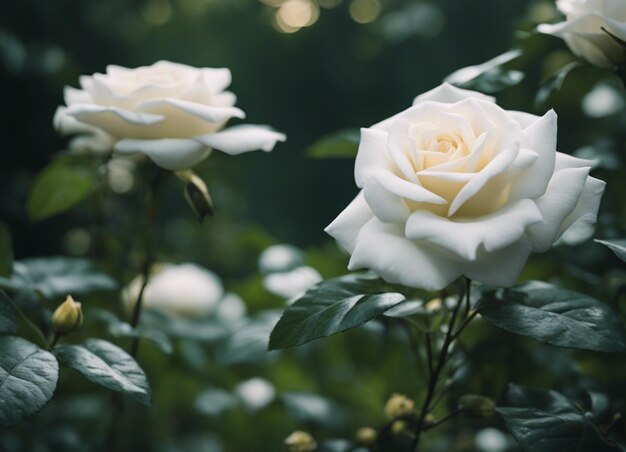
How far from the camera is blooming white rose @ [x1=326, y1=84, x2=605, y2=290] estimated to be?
0.42 meters

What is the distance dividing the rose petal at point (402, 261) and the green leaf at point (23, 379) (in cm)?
23

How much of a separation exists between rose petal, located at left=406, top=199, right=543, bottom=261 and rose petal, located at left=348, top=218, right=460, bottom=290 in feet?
0.05

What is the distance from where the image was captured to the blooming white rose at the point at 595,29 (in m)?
0.54

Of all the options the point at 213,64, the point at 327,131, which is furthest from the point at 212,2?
the point at 327,131

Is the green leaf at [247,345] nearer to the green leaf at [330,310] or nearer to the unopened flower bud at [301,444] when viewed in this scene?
the unopened flower bud at [301,444]

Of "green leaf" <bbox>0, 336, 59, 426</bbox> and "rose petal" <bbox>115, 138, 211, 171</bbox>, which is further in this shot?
"rose petal" <bbox>115, 138, 211, 171</bbox>

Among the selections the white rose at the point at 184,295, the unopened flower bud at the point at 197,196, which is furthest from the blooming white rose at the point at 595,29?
the white rose at the point at 184,295

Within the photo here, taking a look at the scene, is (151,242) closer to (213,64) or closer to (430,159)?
(430,159)

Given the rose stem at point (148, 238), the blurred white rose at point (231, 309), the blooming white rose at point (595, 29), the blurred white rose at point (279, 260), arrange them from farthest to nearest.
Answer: the blurred white rose at point (231, 309)
the blurred white rose at point (279, 260)
the rose stem at point (148, 238)
the blooming white rose at point (595, 29)

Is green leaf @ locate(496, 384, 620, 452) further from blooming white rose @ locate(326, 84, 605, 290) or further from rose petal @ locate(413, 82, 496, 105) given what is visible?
rose petal @ locate(413, 82, 496, 105)

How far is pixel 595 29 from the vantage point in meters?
0.56

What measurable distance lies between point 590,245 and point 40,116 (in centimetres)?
129

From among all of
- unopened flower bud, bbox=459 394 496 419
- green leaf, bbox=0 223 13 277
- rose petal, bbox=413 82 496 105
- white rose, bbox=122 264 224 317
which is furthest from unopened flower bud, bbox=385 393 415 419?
white rose, bbox=122 264 224 317

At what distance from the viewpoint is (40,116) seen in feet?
5.08
